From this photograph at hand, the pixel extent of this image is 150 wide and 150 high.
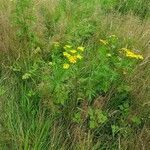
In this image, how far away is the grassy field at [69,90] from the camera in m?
2.98

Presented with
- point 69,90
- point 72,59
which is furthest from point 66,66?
point 69,90

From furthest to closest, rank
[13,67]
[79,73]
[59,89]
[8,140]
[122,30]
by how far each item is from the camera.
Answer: [122,30], [13,67], [79,73], [59,89], [8,140]

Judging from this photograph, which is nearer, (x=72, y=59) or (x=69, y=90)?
(x=72, y=59)

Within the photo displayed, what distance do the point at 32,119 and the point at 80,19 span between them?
4.98 ft

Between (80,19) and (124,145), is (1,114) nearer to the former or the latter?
(124,145)

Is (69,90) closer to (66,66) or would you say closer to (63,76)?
(63,76)

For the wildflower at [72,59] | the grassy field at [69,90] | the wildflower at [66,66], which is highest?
the wildflower at [72,59]

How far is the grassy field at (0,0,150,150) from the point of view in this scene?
2984 mm

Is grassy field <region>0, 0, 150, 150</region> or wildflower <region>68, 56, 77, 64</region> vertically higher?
wildflower <region>68, 56, 77, 64</region>

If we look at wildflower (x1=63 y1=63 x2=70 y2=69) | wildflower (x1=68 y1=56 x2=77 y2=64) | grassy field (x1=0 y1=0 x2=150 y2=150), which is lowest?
grassy field (x1=0 y1=0 x2=150 y2=150)

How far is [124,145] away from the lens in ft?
9.66

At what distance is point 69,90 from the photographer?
3160mm

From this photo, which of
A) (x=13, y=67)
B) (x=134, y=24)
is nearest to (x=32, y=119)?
(x=13, y=67)

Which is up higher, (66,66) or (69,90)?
(66,66)
